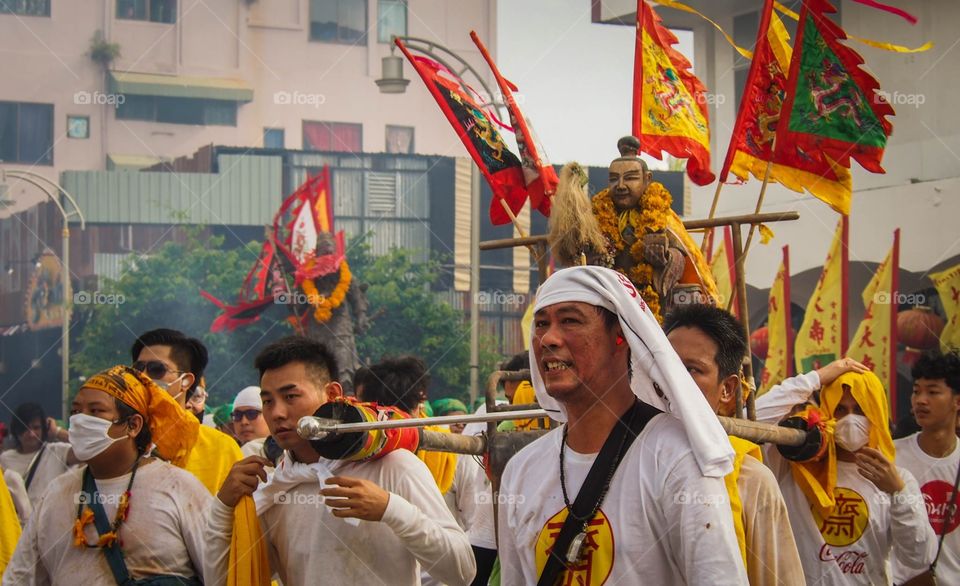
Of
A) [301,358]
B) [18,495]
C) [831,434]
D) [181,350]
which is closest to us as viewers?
[301,358]

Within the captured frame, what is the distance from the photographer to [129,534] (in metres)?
5.31

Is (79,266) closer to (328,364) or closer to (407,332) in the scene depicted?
(407,332)

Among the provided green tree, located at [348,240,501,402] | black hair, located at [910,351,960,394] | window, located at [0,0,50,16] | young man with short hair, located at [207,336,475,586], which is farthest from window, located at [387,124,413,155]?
young man with short hair, located at [207,336,475,586]

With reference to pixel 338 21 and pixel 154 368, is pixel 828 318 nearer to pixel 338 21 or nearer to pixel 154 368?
pixel 154 368

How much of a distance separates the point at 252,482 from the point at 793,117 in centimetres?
380

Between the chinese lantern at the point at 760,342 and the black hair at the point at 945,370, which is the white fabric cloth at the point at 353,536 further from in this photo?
the chinese lantern at the point at 760,342

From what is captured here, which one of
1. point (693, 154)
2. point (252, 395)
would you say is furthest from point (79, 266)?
point (693, 154)

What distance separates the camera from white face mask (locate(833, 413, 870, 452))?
6574mm

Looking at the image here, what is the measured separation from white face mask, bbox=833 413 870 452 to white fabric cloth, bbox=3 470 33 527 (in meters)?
4.19

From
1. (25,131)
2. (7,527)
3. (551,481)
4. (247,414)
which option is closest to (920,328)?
(247,414)

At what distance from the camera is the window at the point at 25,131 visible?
31.6 meters

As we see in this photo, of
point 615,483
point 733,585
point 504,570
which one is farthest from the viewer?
point 504,570

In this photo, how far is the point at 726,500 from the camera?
129 inches

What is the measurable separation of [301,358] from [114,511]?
1.05 m
